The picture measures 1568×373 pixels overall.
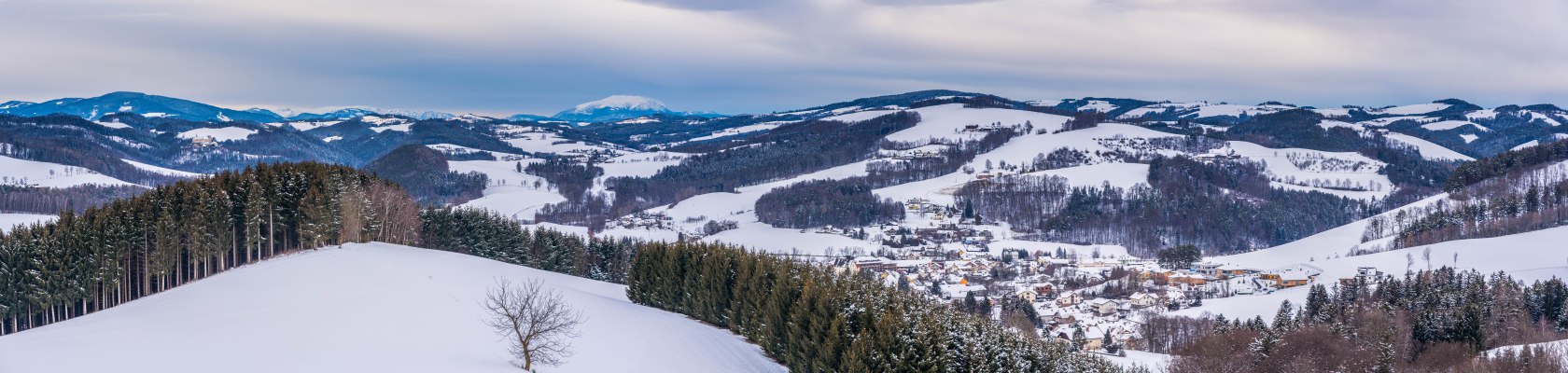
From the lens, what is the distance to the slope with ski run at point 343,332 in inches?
1485

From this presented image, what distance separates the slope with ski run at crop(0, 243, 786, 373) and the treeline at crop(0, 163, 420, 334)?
4845mm

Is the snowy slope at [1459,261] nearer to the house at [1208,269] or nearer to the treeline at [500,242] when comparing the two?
the house at [1208,269]

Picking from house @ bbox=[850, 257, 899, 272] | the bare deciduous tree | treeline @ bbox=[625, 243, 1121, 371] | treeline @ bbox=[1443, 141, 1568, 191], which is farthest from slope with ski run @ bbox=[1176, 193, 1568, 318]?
the bare deciduous tree

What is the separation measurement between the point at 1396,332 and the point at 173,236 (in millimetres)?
79291

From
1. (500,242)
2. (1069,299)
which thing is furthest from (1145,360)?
(500,242)

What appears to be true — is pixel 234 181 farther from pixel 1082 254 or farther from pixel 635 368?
pixel 1082 254

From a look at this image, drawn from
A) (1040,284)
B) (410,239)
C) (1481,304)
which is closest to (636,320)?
(410,239)

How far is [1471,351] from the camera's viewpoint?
65062mm

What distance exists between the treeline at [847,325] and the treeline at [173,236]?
31.6 m

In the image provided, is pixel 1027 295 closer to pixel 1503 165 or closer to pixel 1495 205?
pixel 1495 205

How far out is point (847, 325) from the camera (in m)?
35.8

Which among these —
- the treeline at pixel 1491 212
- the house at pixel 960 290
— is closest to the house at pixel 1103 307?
the house at pixel 960 290

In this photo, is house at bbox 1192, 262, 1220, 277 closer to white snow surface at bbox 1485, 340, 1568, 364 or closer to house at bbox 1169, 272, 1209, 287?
house at bbox 1169, 272, 1209, 287

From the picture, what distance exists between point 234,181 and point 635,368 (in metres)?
42.6
